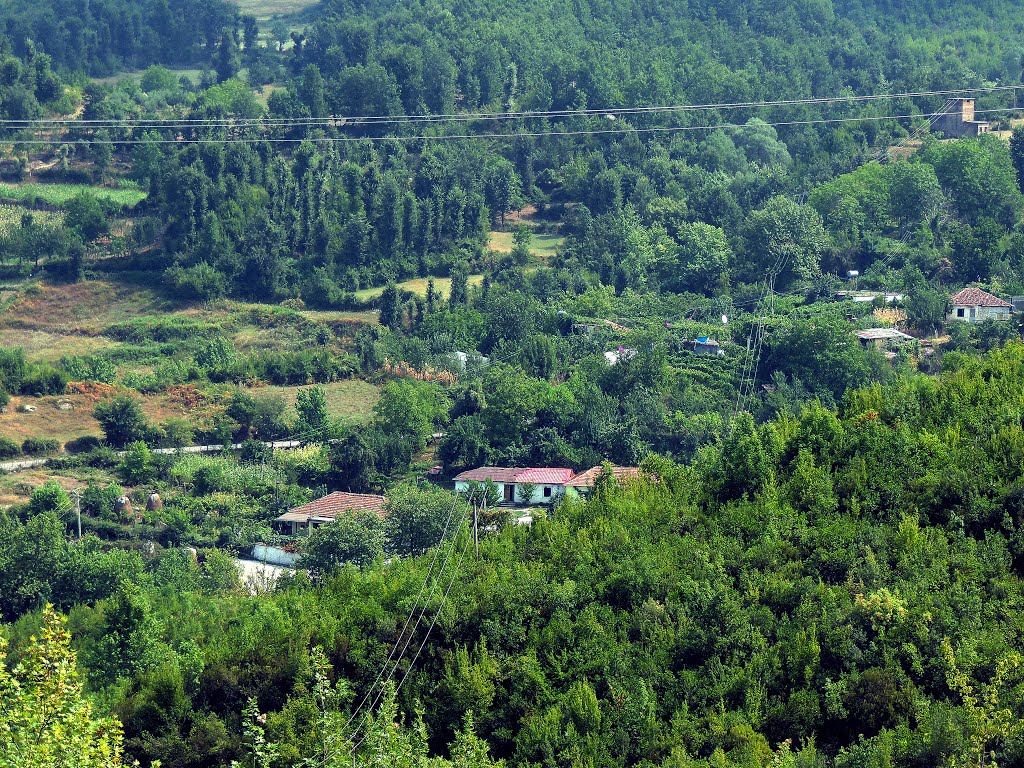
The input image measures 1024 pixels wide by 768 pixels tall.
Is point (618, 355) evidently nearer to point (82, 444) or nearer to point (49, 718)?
point (82, 444)

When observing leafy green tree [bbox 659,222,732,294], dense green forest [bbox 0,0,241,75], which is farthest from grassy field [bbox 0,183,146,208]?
dense green forest [bbox 0,0,241,75]

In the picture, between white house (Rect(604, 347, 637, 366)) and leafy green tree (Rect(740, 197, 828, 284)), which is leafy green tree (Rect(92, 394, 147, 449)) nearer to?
white house (Rect(604, 347, 637, 366))

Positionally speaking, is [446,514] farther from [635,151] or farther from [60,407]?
[635,151]

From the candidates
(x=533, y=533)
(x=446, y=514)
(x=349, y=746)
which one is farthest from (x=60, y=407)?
(x=349, y=746)

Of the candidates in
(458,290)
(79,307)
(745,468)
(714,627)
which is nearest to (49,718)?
(714,627)

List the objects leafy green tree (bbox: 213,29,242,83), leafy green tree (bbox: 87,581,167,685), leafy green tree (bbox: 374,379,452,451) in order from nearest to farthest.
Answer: leafy green tree (bbox: 87,581,167,685), leafy green tree (bbox: 374,379,452,451), leafy green tree (bbox: 213,29,242,83)

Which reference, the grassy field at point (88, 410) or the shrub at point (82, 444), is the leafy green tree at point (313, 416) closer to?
the grassy field at point (88, 410)
